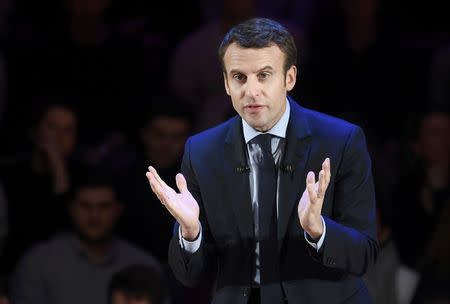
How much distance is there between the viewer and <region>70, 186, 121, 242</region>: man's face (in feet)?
18.3

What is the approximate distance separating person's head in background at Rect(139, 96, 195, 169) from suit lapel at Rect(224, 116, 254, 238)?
9.63 feet

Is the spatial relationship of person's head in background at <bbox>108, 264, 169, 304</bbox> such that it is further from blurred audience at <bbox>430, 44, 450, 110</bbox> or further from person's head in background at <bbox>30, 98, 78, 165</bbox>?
blurred audience at <bbox>430, 44, 450, 110</bbox>

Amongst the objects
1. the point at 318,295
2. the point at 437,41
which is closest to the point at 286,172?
the point at 318,295

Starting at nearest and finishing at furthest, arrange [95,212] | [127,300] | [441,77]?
[127,300], [95,212], [441,77]

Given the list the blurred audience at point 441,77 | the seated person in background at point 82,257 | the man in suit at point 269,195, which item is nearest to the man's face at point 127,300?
the seated person in background at point 82,257

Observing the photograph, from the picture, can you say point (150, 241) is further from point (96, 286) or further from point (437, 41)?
point (437, 41)

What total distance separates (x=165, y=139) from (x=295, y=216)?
314 centimetres

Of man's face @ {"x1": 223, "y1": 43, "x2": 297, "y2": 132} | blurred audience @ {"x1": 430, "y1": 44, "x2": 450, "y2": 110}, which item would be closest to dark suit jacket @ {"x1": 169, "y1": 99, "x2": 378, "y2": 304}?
man's face @ {"x1": 223, "y1": 43, "x2": 297, "y2": 132}

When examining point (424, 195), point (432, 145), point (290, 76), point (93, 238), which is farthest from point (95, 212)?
point (290, 76)

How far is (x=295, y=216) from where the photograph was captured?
286 centimetres

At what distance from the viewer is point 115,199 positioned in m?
5.69

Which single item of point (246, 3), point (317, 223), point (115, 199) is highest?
point (246, 3)

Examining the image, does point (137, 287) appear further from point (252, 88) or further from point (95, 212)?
point (252, 88)

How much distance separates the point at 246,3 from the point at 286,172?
3.42 metres
